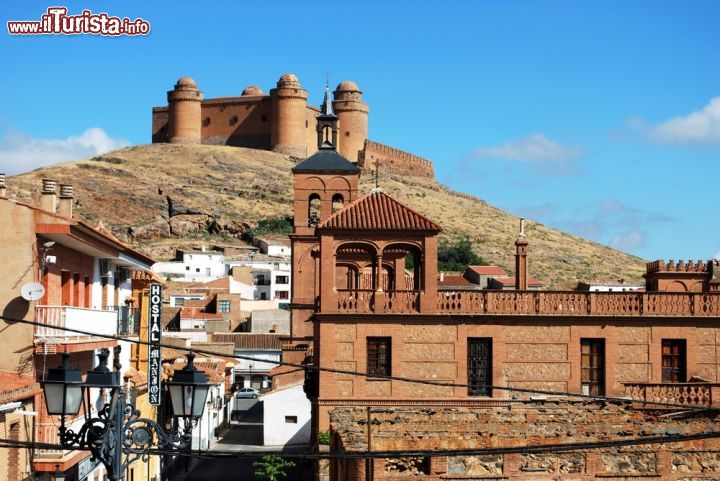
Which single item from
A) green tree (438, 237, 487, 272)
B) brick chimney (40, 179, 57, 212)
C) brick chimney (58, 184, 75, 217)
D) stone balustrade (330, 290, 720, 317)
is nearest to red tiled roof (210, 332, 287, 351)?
green tree (438, 237, 487, 272)

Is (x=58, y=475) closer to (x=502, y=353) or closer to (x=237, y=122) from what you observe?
(x=502, y=353)

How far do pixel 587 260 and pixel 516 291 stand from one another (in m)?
116

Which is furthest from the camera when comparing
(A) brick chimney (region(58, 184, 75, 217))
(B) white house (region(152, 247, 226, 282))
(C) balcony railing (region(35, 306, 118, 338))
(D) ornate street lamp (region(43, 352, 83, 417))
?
(B) white house (region(152, 247, 226, 282))

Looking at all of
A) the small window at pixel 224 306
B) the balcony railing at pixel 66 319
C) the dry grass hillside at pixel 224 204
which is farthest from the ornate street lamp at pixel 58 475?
the dry grass hillside at pixel 224 204

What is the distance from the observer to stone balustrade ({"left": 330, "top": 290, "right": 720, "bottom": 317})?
31.7 metres

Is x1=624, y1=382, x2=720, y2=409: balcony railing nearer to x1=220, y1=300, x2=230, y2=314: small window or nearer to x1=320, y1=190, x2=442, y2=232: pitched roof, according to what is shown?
x1=320, y1=190, x2=442, y2=232: pitched roof

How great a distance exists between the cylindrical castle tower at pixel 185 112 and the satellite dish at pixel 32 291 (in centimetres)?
14493

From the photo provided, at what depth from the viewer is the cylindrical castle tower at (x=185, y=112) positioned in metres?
166

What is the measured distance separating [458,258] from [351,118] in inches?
1558

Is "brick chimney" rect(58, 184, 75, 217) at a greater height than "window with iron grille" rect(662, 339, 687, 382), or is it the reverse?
"brick chimney" rect(58, 184, 75, 217)

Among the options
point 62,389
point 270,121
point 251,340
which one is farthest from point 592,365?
point 270,121

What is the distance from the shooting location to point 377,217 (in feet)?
107

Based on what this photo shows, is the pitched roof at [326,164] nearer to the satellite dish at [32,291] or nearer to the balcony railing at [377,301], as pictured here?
the balcony railing at [377,301]

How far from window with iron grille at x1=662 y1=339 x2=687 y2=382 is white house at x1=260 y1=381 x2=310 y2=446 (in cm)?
2128
